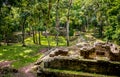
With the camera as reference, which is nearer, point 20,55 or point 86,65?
point 86,65

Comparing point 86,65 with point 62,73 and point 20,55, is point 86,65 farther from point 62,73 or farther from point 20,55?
point 20,55

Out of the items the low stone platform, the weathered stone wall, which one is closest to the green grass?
the weathered stone wall

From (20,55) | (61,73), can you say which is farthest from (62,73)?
(20,55)

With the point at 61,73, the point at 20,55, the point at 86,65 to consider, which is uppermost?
the point at 86,65

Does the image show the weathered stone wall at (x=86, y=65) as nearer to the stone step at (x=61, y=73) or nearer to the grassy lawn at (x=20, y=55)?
the stone step at (x=61, y=73)

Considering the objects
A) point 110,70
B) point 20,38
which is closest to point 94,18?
point 20,38

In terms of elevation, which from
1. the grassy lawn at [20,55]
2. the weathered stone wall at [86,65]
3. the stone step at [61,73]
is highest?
the weathered stone wall at [86,65]

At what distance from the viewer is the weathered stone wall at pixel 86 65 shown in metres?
22.0

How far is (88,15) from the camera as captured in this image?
91.0m

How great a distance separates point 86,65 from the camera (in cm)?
2255

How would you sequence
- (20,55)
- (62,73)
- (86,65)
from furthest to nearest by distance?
(20,55) → (86,65) → (62,73)

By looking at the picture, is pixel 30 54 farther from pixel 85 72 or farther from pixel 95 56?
pixel 85 72

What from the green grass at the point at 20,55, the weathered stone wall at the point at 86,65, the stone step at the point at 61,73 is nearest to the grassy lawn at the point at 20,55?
the green grass at the point at 20,55

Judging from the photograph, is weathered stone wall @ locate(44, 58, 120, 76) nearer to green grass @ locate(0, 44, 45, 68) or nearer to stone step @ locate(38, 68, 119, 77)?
stone step @ locate(38, 68, 119, 77)
